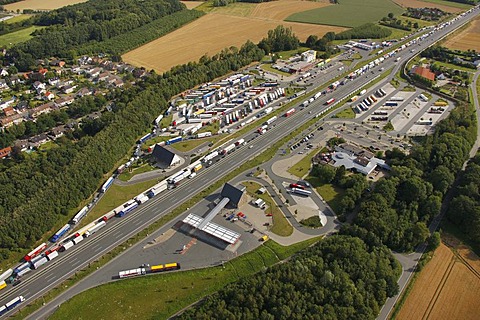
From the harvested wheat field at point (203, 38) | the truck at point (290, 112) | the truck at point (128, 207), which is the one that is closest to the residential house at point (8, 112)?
the harvested wheat field at point (203, 38)

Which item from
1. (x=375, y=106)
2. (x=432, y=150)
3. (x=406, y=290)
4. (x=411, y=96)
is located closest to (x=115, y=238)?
(x=406, y=290)

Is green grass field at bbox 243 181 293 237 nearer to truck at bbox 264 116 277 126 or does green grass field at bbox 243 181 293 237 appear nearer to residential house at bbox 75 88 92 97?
truck at bbox 264 116 277 126

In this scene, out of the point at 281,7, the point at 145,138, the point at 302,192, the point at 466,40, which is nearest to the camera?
the point at 302,192

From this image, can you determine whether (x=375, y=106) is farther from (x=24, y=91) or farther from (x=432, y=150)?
(x=24, y=91)

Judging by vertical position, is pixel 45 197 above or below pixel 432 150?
above

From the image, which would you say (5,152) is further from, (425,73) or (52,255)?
(425,73)

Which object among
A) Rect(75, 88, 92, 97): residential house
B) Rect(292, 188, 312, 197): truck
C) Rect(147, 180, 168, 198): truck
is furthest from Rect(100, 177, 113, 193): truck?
Rect(75, 88, 92, 97): residential house

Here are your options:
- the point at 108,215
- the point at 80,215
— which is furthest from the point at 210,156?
the point at 80,215
